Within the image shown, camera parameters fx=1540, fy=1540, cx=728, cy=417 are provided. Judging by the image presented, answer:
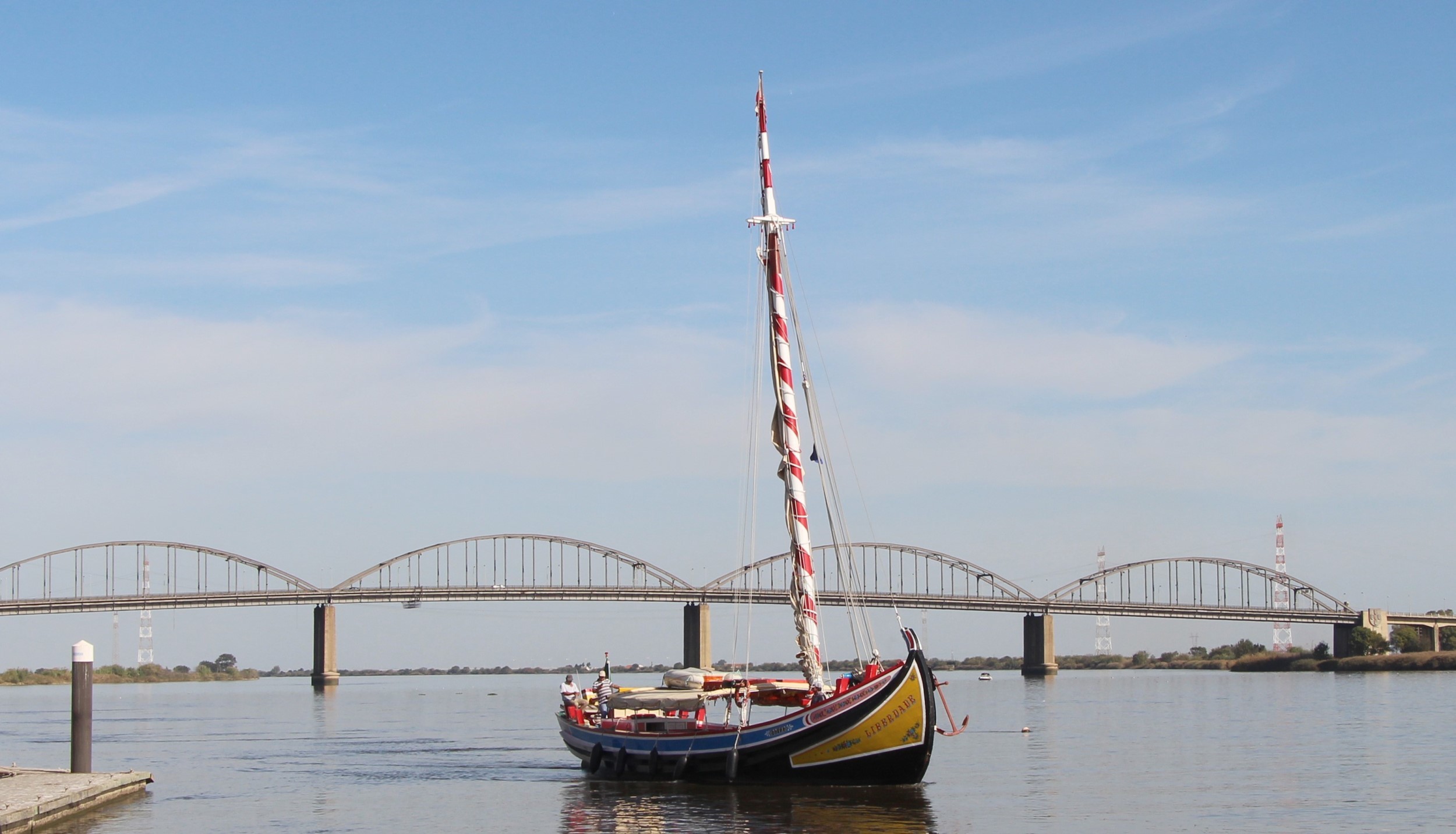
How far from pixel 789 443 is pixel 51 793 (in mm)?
19578

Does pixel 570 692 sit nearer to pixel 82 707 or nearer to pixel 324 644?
pixel 82 707

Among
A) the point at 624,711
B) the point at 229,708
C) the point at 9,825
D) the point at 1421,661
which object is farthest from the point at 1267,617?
the point at 9,825

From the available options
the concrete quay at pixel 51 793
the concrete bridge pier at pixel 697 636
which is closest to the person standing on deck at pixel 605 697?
the concrete quay at pixel 51 793

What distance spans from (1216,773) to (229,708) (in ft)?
270

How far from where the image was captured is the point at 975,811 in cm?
3459

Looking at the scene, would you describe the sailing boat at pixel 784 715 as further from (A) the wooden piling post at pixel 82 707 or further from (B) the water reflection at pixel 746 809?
(A) the wooden piling post at pixel 82 707

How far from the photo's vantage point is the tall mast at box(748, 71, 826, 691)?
41.1 m

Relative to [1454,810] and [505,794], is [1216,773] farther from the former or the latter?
[505,794]

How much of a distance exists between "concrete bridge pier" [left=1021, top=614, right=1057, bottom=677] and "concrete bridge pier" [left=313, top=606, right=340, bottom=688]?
77.3 metres

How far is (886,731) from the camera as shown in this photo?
36.8 metres

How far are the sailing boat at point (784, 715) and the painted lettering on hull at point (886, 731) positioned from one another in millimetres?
27

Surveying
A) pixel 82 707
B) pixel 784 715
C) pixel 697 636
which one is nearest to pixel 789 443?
pixel 784 715

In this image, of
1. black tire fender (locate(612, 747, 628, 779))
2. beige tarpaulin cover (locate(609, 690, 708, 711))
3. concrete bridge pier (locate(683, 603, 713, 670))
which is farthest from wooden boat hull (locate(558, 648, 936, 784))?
concrete bridge pier (locate(683, 603, 713, 670))

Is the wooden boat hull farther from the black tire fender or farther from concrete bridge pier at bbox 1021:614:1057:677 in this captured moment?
concrete bridge pier at bbox 1021:614:1057:677
